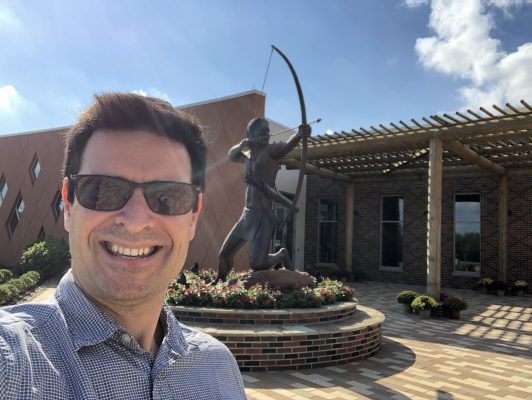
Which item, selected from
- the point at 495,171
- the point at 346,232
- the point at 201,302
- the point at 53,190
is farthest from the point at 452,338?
the point at 53,190

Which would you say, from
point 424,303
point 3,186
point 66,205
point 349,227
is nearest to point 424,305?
point 424,303

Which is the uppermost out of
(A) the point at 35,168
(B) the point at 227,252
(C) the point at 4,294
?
(A) the point at 35,168

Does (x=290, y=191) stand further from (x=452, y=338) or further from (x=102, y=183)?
(x=102, y=183)

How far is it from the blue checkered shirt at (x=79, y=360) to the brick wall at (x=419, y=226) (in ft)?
57.9

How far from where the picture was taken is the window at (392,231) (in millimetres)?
18797

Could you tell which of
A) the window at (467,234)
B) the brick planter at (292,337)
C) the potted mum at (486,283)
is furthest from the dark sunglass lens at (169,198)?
the window at (467,234)

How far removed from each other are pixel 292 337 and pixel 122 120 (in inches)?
193

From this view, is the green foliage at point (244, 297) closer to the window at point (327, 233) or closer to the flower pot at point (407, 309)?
the flower pot at point (407, 309)

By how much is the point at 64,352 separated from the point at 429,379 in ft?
17.9

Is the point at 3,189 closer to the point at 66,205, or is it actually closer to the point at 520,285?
the point at 520,285

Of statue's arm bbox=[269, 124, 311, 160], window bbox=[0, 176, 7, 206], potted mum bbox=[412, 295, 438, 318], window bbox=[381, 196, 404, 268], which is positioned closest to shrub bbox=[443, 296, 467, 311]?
potted mum bbox=[412, 295, 438, 318]

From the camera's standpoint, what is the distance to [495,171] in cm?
1530

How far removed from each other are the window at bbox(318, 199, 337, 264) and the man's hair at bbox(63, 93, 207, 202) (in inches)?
768

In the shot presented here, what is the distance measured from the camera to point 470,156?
13.1 meters
